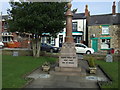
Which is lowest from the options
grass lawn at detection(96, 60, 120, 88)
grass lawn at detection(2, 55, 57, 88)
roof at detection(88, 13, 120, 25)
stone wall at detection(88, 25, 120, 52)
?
grass lawn at detection(96, 60, 120, 88)

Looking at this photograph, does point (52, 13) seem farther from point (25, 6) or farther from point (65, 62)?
point (65, 62)

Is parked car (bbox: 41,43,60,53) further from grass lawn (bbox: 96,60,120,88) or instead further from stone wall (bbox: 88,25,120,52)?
grass lawn (bbox: 96,60,120,88)

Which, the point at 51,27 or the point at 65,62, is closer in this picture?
the point at 65,62

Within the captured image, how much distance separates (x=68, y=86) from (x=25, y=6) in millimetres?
12331

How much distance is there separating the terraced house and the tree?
15.1 meters

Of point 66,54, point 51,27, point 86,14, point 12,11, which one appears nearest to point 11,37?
point 86,14

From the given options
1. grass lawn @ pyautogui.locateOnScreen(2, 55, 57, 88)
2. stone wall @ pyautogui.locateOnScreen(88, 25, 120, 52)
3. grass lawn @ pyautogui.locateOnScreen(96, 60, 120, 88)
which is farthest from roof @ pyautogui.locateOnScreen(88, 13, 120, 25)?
grass lawn @ pyautogui.locateOnScreen(2, 55, 57, 88)

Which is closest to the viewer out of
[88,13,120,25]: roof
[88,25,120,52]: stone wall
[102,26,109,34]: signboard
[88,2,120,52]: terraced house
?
[88,25,120,52]: stone wall

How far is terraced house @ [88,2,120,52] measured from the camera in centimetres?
3070

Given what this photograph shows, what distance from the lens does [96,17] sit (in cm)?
3497

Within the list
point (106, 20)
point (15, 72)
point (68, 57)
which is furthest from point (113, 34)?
point (15, 72)

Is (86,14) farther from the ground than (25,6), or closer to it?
farther from the ground

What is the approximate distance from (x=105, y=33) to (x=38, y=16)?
18685 millimetres

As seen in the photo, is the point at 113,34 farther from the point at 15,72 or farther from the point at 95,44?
the point at 15,72
